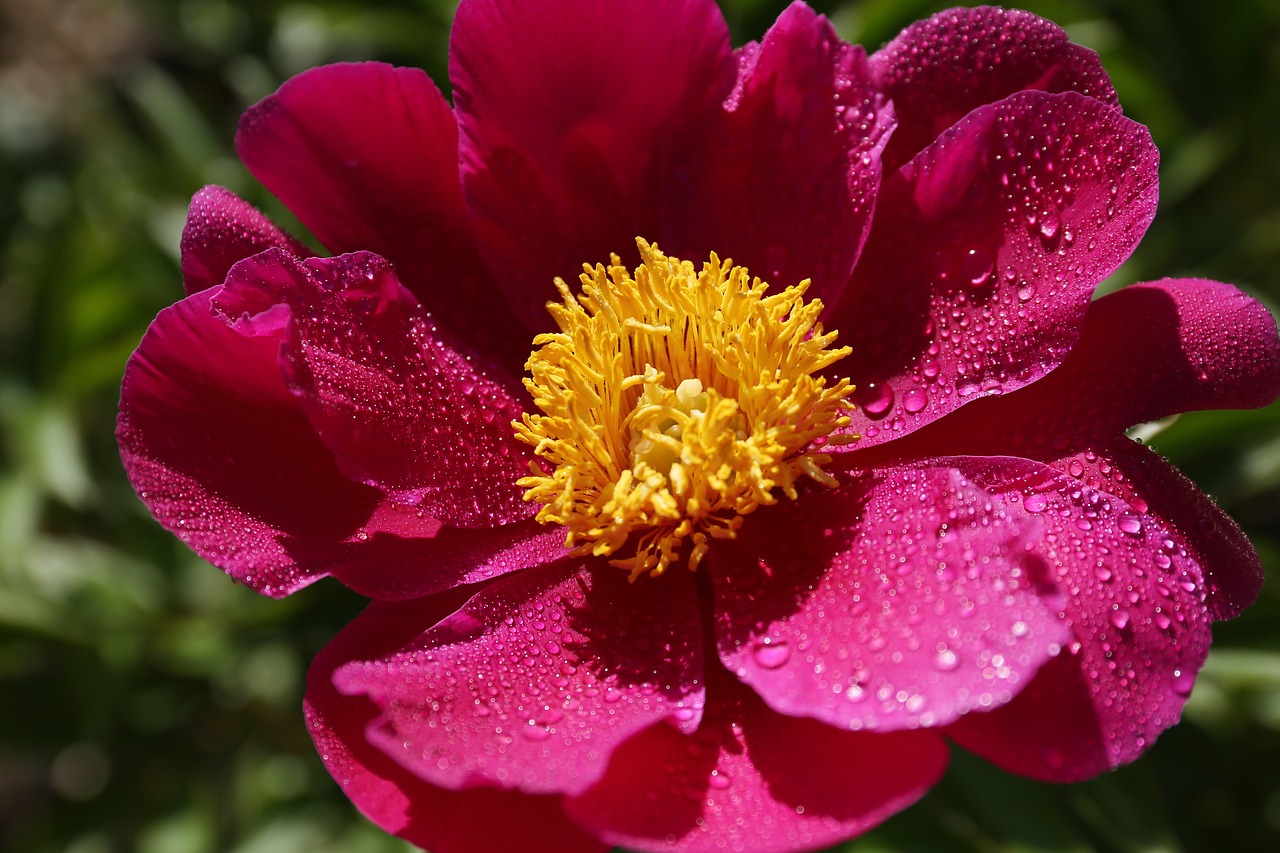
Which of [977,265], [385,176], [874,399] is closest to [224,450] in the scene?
[385,176]

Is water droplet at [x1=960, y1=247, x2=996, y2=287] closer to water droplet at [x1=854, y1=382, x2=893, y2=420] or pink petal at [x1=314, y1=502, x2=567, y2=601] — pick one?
water droplet at [x1=854, y1=382, x2=893, y2=420]

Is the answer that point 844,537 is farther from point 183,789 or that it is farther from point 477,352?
point 183,789

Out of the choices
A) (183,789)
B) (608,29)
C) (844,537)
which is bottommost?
(183,789)

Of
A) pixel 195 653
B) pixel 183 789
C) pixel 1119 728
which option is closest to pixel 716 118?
pixel 1119 728

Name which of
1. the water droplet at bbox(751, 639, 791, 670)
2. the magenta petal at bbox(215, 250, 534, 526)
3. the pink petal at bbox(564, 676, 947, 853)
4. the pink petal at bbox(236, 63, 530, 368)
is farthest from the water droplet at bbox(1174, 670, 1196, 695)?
the pink petal at bbox(236, 63, 530, 368)

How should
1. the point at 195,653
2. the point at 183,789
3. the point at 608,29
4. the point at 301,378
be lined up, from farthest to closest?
the point at 183,789
the point at 195,653
the point at 608,29
the point at 301,378

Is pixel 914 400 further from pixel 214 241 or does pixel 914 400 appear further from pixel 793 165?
pixel 214 241
